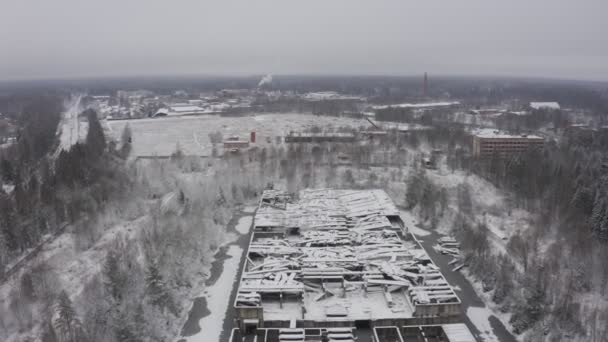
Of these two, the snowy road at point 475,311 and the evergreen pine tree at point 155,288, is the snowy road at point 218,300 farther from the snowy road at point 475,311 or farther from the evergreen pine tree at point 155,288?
the snowy road at point 475,311

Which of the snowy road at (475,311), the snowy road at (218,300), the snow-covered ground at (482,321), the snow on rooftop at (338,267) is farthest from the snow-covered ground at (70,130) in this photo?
the snow-covered ground at (482,321)

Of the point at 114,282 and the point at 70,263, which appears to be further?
the point at 70,263

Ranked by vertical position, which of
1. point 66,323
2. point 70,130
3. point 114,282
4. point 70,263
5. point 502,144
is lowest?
point 70,263

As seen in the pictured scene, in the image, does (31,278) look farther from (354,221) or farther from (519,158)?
(519,158)

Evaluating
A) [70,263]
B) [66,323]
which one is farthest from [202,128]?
[66,323]

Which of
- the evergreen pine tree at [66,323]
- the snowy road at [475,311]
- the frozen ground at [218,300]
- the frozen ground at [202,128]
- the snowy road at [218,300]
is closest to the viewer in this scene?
the evergreen pine tree at [66,323]

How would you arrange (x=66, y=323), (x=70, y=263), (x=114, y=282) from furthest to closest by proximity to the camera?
1. (x=70, y=263)
2. (x=114, y=282)
3. (x=66, y=323)

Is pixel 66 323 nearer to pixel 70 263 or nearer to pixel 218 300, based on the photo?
pixel 218 300
